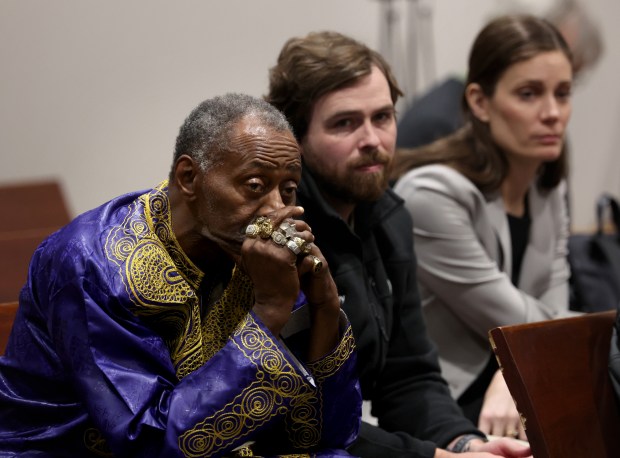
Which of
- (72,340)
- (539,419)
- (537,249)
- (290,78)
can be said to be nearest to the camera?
(72,340)

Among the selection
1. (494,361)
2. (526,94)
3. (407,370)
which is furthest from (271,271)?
(526,94)

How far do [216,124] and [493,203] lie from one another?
135cm

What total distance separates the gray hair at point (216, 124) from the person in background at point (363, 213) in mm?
456

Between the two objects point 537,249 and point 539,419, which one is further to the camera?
point 537,249

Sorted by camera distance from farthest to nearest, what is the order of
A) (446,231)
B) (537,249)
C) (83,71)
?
(83,71)
(537,249)
(446,231)

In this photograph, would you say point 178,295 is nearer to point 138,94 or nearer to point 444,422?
point 444,422

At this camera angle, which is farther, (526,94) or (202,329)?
(526,94)

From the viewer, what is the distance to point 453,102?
11.8 ft

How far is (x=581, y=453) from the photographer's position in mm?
1703

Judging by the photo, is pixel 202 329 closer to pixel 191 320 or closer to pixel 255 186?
pixel 191 320

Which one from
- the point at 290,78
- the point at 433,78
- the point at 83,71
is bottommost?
the point at 433,78

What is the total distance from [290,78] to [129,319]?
2.36 feet

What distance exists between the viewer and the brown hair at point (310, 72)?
6.31 ft

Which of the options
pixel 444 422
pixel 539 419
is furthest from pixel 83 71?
pixel 539 419
